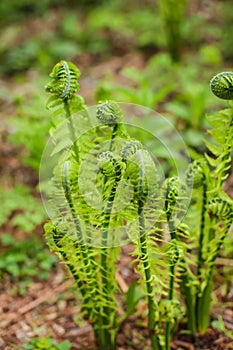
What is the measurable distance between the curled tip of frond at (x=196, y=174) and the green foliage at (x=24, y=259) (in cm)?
86

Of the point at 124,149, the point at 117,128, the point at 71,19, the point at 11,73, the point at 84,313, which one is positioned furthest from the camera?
the point at 71,19

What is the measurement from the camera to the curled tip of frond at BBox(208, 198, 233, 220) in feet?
4.92

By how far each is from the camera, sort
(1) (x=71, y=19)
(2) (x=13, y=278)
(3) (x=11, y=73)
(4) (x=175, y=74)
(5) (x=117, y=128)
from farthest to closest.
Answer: (1) (x=71, y=19), (3) (x=11, y=73), (4) (x=175, y=74), (2) (x=13, y=278), (5) (x=117, y=128)

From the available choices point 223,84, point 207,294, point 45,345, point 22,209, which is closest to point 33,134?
point 22,209

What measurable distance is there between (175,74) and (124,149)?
7.61 feet

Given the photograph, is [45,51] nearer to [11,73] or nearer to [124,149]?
[11,73]

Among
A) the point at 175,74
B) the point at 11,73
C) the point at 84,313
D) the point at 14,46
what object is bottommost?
the point at 84,313

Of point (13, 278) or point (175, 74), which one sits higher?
point (175, 74)

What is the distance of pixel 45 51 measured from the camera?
3.89 metres

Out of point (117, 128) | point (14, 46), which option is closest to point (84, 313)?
point (117, 128)

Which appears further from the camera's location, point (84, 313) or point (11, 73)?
point (11, 73)

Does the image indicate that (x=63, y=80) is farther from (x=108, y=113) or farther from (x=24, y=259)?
(x=24, y=259)

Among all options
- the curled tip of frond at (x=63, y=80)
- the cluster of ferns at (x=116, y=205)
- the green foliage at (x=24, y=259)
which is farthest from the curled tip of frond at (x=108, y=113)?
the green foliage at (x=24, y=259)

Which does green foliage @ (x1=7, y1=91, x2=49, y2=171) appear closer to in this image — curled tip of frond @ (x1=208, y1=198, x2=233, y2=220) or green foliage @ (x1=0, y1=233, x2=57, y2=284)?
green foliage @ (x1=0, y1=233, x2=57, y2=284)
